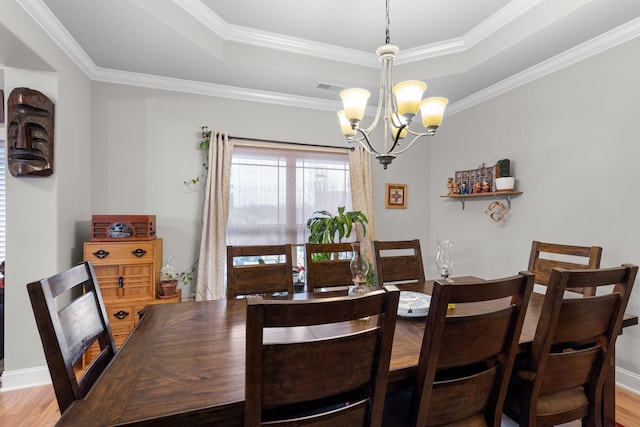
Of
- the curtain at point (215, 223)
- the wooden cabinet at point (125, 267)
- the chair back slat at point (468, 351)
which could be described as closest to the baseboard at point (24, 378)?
the wooden cabinet at point (125, 267)

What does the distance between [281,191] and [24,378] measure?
8.47ft

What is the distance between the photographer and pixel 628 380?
2355 mm

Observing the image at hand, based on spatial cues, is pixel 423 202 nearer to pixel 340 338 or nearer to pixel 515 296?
pixel 515 296

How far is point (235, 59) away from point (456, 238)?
3.09 meters

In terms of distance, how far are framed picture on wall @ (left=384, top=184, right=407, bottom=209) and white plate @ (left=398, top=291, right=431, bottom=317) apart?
7.45 ft

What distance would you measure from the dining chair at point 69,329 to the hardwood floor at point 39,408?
1.25 meters

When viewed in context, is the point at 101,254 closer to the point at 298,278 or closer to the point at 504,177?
the point at 298,278

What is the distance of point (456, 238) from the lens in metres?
3.91

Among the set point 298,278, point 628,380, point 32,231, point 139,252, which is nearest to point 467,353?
point 628,380

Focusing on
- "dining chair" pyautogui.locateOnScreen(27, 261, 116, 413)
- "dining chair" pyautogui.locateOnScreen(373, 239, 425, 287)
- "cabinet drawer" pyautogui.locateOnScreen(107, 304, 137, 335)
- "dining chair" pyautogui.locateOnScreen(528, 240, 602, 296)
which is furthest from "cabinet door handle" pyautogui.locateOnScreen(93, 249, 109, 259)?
"dining chair" pyautogui.locateOnScreen(528, 240, 602, 296)

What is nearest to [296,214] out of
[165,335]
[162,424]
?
[165,335]

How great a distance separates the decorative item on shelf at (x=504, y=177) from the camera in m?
3.12

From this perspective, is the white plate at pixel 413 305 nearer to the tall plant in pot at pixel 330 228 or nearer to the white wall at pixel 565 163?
the tall plant in pot at pixel 330 228

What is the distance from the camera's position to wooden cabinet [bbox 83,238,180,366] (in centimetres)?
256
